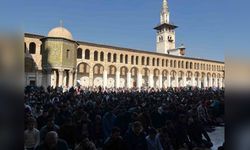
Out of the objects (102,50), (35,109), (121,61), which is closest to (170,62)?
(121,61)

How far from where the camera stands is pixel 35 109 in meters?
11.3

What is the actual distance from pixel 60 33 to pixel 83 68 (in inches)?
410

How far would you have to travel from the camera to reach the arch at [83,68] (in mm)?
43188

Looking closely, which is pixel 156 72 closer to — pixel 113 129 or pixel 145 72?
pixel 145 72

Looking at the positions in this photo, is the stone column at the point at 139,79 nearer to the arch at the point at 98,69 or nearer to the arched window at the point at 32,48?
Result: the arch at the point at 98,69

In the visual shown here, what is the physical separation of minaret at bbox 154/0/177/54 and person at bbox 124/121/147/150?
67.9 metres

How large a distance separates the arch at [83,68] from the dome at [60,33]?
8388 millimetres

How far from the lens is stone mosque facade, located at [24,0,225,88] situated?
112 feet

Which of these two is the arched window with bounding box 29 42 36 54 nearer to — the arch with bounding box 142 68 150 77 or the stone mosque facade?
the stone mosque facade

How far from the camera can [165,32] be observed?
71.9 m

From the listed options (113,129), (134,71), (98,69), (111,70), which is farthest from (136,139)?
(134,71)

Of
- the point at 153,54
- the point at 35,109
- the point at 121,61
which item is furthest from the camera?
the point at 153,54
